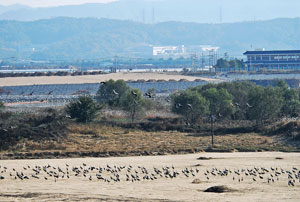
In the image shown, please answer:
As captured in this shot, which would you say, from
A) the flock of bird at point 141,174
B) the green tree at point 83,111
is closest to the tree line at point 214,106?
the green tree at point 83,111

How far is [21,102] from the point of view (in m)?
111

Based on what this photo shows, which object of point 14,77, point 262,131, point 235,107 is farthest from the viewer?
point 14,77

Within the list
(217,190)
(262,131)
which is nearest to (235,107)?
(262,131)

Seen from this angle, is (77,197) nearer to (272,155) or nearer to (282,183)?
(282,183)

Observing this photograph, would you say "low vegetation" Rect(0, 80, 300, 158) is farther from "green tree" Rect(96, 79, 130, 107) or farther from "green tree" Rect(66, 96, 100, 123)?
"green tree" Rect(96, 79, 130, 107)

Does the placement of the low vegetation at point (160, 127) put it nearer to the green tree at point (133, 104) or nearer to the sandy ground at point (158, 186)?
the green tree at point (133, 104)

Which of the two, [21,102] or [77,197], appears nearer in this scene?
[77,197]

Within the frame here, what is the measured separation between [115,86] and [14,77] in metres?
63.1

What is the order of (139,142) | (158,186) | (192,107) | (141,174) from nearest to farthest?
(158,186), (141,174), (139,142), (192,107)

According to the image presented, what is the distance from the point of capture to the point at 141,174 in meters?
42.1

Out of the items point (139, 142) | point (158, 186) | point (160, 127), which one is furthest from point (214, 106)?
point (158, 186)

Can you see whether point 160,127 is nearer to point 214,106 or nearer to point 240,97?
point 214,106

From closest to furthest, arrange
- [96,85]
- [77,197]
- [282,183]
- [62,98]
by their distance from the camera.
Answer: [77,197]
[282,183]
[62,98]
[96,85]

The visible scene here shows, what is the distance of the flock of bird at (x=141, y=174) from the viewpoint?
39281mm
